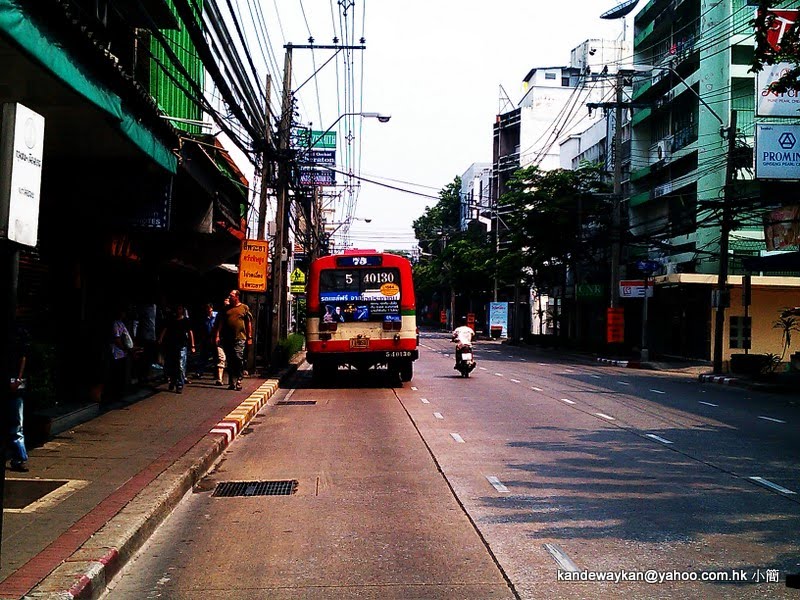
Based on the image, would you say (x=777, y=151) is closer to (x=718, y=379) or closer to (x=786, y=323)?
(x=786, y=323)

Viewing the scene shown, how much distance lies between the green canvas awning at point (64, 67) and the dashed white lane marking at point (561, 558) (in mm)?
5221

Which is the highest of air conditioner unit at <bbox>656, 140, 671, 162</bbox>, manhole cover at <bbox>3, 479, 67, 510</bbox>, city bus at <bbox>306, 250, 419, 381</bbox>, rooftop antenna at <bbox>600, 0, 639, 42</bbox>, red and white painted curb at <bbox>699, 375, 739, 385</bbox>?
rooftop antenna at <bbox>600, 0, 639, 42</bbox>

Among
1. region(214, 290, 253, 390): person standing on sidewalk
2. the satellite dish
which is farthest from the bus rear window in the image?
the satellite dish

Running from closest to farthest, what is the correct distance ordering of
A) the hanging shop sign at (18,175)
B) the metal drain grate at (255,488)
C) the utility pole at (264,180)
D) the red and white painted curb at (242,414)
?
the hanging shop sign at (18,175) < the metal drain grate at (255,488) < the red and white painted curb at (242,414) < the utility pole at (264,180)

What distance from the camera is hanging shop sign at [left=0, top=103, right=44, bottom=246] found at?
4727 mm

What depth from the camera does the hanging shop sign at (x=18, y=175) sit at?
473cm

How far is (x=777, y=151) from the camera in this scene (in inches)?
1032

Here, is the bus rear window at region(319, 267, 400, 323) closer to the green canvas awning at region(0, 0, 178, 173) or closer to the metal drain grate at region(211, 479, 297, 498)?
the green canvas awning at region(0, 0, 178, 173)

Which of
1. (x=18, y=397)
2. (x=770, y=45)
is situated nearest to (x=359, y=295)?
(x=770, y=45)

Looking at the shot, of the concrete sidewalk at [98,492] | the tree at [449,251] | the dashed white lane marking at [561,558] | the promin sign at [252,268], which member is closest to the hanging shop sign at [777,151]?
the promin sign at [252,268]

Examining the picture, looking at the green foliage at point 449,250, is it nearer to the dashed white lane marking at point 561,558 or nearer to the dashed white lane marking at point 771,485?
the dashed white lane marking at point 771,485

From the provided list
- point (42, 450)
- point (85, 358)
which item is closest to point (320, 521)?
point (42, 450)

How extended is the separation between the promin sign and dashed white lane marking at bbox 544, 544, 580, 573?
15.5m

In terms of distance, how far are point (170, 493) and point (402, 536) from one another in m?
2.40
